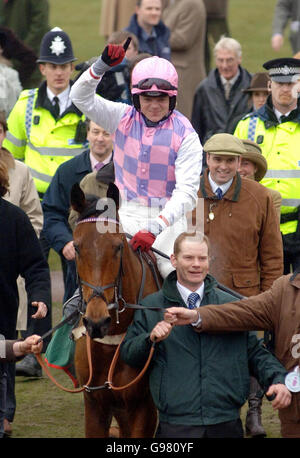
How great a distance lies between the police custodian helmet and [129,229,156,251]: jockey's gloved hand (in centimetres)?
363

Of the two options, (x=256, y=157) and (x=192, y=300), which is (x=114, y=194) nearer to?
(x=192, y=300)

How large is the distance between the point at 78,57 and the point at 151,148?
14.0 meters

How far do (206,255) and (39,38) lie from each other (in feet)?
25.4

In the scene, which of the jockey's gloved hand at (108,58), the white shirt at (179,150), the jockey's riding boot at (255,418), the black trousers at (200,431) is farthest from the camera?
the jockey's riding boot at (255,418)

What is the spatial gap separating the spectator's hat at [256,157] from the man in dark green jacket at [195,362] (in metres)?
2.28

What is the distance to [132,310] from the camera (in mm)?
6367

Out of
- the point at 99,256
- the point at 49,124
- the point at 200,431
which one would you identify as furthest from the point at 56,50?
the point at 200,431

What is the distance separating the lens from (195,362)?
5902mm

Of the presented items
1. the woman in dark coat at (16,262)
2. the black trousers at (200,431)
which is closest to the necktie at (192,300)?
the black trousers at (200,431)

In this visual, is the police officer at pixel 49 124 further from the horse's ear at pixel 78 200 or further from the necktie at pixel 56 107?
the horse's ear at pixel 78 200

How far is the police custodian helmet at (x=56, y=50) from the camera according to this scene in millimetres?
9836

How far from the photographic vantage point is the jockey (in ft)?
22.2
